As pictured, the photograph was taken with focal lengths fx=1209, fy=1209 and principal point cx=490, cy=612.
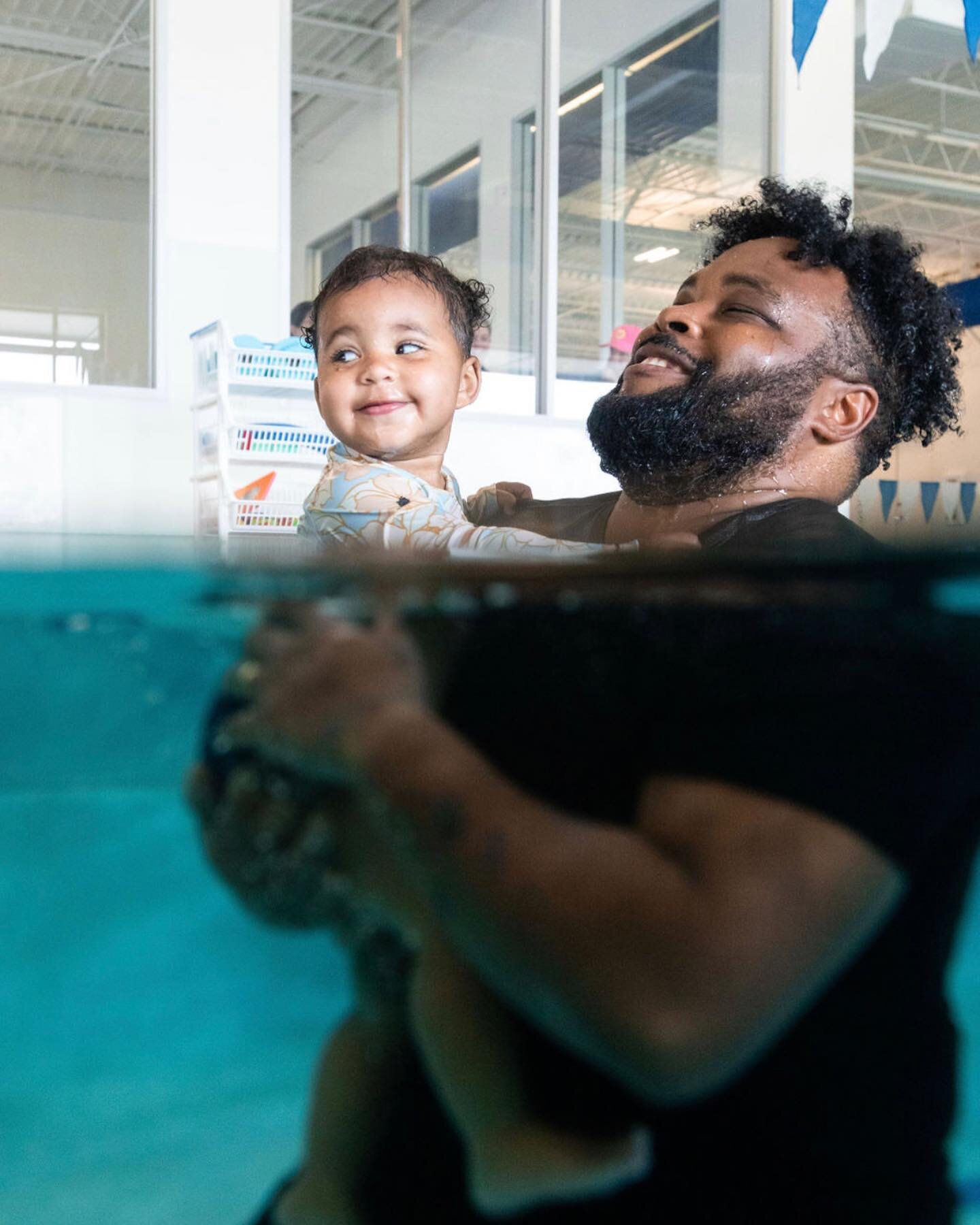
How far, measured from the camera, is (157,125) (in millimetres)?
3889

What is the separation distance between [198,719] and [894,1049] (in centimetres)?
32

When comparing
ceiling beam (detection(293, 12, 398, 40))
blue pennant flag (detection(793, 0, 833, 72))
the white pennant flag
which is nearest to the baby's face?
ceiling beam (detection(293, 12, 398, 40))

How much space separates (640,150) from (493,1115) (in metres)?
4.75

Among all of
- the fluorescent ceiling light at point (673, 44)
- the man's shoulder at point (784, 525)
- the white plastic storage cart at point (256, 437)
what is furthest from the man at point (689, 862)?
the fluorescent ceiling light at point (673, 44)

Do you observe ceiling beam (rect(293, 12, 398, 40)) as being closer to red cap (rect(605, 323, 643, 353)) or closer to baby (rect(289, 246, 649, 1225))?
red cap (rect(605, 323, 643, 353))

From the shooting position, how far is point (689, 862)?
456mm

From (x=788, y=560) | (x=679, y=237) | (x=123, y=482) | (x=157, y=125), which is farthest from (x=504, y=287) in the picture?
(x=788, y=560)

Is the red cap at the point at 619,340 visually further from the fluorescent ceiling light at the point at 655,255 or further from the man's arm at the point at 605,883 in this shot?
the man's arm at the point at 605,883

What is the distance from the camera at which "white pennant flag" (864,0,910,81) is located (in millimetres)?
5070

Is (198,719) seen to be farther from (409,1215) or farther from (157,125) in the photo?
(157,125)

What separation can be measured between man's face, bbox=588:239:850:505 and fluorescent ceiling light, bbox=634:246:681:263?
3.32 metres

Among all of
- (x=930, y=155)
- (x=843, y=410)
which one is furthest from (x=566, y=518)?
(x=930, y=155)

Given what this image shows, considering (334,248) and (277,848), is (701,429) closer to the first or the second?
(277,848)

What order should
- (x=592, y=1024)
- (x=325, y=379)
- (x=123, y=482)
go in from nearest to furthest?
(x=592, y=1024) → (x=325, y=379) → (x=123, y=482)
